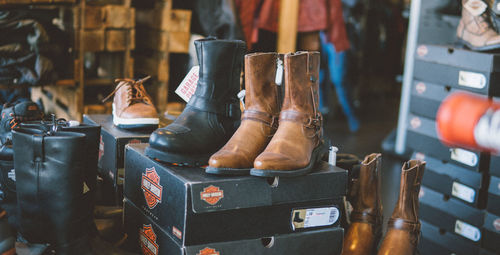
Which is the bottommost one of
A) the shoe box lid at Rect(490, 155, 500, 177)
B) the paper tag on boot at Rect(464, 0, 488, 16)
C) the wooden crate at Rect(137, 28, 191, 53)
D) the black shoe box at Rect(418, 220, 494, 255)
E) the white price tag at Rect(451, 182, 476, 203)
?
the black shoe box at Rect(418, 220, 494, 255)

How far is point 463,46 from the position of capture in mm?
2104

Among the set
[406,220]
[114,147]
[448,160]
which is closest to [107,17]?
[114,147]

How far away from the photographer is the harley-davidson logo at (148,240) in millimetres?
1286

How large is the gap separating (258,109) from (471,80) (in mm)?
1023

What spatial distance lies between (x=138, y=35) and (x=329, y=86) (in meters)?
2.57

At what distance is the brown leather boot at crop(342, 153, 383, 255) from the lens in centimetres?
142

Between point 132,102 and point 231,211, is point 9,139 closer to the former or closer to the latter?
point 132,102

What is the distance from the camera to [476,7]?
201 cm

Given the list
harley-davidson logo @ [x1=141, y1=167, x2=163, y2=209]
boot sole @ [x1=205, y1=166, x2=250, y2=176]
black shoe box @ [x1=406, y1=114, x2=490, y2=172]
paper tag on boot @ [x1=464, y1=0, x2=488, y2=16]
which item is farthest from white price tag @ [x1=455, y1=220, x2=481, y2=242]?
harley-davidson logo @ [x1=141, y1=167, x2=163, y2=209]

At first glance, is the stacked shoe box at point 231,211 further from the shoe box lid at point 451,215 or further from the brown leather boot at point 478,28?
the brown leather boot at point 478,28

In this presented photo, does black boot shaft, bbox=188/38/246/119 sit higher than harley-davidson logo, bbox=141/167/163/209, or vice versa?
black boot shaft, bbox=188/38/246/119

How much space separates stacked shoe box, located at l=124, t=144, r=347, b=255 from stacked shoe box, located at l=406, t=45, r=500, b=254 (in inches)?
34.3

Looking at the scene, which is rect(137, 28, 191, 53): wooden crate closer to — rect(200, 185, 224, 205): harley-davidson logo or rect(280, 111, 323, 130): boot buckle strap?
rect(280, 111, 323, 130): boot buckle strap

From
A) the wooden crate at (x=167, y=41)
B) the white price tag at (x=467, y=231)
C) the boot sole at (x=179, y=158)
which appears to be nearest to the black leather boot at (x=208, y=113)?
the boot sole at (x=179, y=158)
